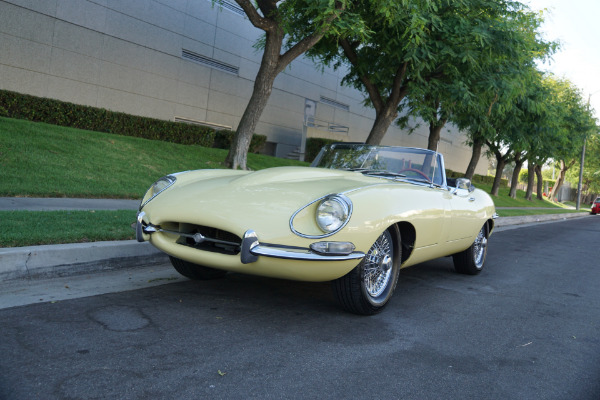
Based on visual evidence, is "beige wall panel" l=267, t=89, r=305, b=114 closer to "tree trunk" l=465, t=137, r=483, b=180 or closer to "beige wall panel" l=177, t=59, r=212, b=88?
"beige wall panel" l=177, t=59, r=212, b=88

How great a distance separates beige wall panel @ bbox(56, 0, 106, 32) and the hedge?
3035mm

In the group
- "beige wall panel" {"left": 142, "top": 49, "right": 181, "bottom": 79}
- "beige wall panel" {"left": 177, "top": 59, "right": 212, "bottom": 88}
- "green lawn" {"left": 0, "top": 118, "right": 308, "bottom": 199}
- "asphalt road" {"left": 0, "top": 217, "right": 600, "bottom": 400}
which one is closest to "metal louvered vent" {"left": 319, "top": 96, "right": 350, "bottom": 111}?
"beige wall panel" {"left": 177, "top": 59, "right": 212, "bottom": 88}

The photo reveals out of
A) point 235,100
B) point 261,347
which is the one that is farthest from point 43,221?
point 235,100

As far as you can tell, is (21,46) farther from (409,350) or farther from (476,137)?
(476,137)

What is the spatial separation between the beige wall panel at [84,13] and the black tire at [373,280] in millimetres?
15148

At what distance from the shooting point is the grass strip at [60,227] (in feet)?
15.2

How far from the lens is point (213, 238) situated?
3.67 m

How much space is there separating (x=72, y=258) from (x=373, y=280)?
8.85 feet

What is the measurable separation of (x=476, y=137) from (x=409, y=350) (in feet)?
80.6

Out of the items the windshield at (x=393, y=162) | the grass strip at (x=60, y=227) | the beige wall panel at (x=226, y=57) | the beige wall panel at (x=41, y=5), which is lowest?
the grass strip at (x=60, y=227)

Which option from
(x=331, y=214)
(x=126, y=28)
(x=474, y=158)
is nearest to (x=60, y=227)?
(x=331, y=214)

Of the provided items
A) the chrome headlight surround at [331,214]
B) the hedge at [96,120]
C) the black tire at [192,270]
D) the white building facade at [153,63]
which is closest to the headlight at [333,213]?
the chrome headlight surround at [331,214]

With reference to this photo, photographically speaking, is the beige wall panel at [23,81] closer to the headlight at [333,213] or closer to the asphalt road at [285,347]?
the asphalt road at [285,347]

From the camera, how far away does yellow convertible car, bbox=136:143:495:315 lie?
3414mm
